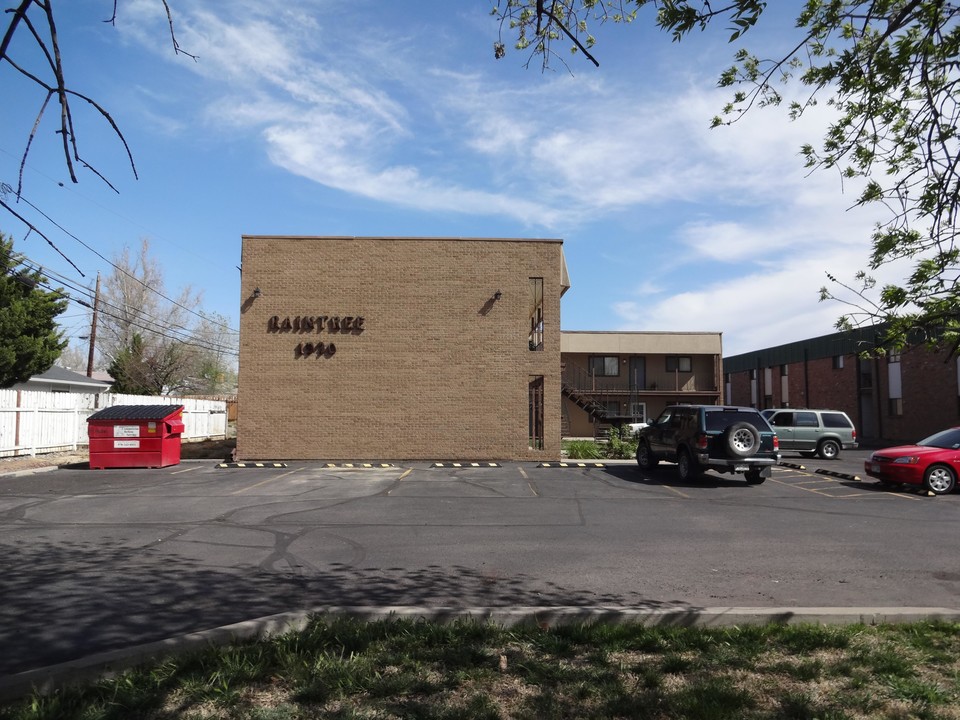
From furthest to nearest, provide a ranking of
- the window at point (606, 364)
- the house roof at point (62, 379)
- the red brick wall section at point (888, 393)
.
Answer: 1. the window at point (606, 364)
2. the red brick wall section at point (888, 393)
3. the house roof at point (62, 379)

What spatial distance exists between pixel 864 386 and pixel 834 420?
18.1m

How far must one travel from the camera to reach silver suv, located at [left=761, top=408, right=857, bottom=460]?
2502 centimetres

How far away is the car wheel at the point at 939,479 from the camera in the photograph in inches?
574

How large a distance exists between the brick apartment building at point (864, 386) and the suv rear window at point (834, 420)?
3.42 meters

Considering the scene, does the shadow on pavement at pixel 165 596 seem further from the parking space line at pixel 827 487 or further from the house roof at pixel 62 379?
the house roof at pixel 62 379

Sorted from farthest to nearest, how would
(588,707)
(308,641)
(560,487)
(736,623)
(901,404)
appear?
(901,404) < (560,487) < (736,623) < (308,641) < (588,707)

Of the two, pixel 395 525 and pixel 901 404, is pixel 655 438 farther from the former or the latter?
pixel 901 404

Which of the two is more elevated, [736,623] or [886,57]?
[886,57]

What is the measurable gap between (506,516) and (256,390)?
1354 cm

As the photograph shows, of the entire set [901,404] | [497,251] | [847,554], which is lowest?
[847,554]

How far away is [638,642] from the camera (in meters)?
4.86

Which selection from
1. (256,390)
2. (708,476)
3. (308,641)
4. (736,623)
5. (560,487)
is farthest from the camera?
(256,390)

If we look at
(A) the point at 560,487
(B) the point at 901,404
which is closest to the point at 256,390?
(A) the point at 560,487

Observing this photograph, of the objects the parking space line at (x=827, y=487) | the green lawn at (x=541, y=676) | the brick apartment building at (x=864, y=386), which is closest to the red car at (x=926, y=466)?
the parking space line at (x=827, y=487)
